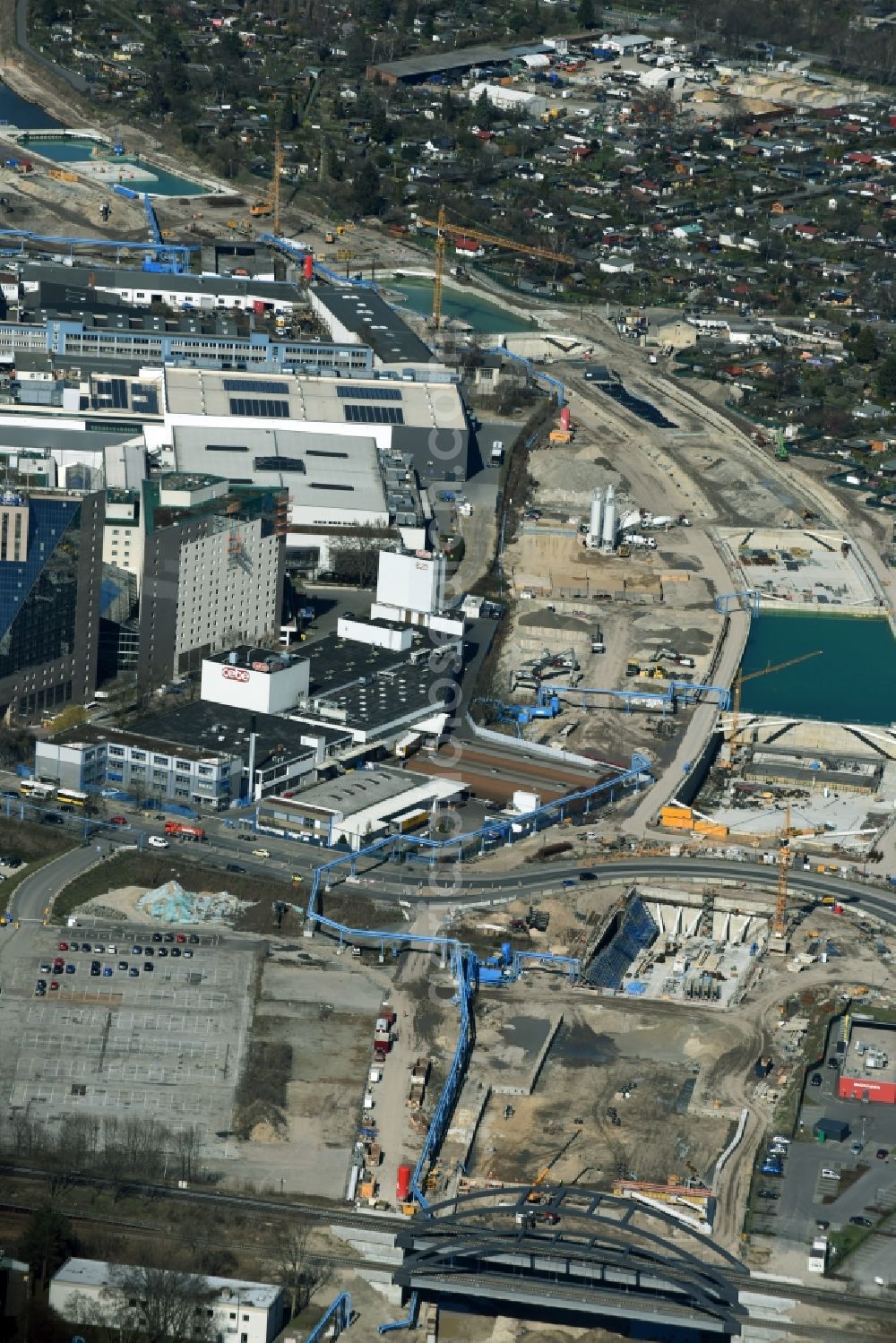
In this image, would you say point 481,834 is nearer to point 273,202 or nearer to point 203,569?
point 203,569

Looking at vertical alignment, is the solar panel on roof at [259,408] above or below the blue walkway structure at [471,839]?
above

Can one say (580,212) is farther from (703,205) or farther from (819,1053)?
(819,1053)

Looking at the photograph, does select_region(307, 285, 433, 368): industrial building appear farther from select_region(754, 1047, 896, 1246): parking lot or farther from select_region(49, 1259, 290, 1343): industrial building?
select_region(49, 1259, 290, 1343): industrial building

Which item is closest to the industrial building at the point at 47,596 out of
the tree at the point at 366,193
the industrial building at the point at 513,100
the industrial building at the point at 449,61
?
the tree at the point at 366,193

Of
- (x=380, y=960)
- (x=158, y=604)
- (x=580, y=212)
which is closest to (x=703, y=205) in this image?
(x=580, y=212)

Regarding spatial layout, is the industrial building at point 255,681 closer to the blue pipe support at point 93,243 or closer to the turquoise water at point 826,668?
the turquoise water at point 826,668

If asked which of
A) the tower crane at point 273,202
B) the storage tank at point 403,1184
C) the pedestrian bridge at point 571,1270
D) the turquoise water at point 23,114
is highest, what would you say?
the pedestrian bridge at point 571,1270

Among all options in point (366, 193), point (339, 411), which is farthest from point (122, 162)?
point (339, 411)
